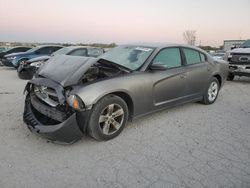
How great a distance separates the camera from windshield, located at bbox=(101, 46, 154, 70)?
4271mm

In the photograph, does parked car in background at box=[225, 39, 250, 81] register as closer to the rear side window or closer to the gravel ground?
the rear side window

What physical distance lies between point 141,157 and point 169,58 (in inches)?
89.7

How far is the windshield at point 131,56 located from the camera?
4271 millimetres

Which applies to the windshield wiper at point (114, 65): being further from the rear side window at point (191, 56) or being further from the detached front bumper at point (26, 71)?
the detached front bumper at point (26, 71)

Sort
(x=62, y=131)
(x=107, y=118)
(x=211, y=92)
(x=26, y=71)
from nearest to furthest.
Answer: (x=62, y=131) < (x=107, y=118) < (x=211, y=92) < (x=26, y=71)

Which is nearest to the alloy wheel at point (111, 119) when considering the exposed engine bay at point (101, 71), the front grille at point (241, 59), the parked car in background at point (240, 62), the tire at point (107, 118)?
the tire at point (107, 118)

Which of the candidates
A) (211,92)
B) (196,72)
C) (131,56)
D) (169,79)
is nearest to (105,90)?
(131,56)

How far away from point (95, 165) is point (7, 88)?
591 cm

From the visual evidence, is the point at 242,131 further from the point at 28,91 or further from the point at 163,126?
the point at 28,91

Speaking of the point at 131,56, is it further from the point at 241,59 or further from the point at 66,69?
the point at 241,59

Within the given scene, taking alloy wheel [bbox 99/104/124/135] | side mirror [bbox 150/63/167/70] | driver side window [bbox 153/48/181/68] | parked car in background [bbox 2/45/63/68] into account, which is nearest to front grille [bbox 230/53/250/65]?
driver side window [bbox 153/48/181/68]

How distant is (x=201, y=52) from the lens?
5.61 m

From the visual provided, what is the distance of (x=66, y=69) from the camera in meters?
3.66

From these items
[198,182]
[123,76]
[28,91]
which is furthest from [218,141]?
[28,91]
